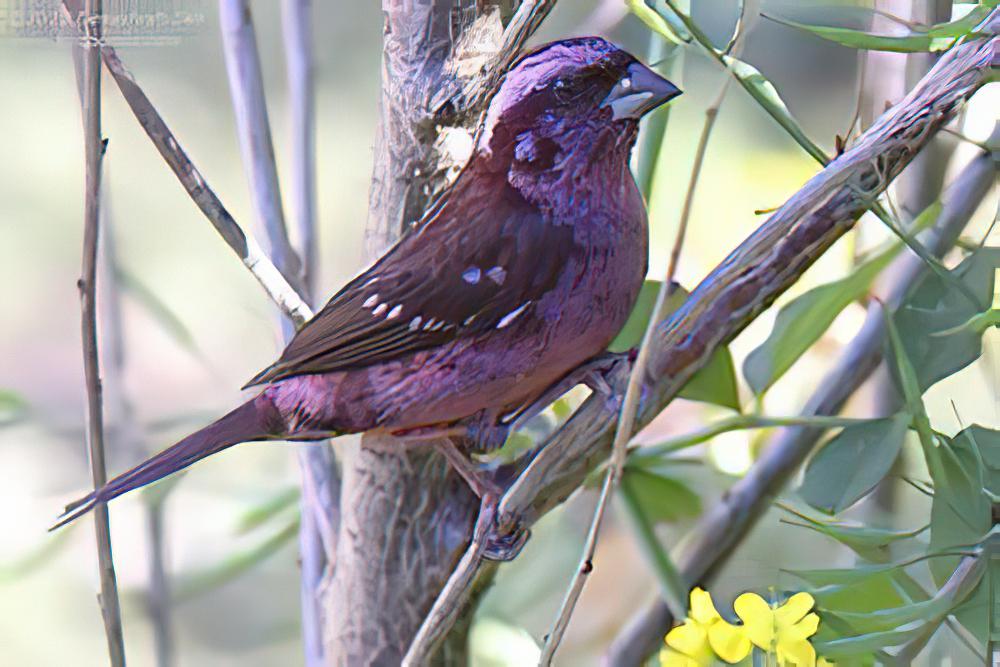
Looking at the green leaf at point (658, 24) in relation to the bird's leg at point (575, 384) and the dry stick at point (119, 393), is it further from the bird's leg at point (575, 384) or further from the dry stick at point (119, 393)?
the dry stick at point (119, 393)

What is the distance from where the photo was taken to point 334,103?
1.76ft

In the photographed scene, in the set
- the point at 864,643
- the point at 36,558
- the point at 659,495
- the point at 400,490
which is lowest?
the point at 864,643

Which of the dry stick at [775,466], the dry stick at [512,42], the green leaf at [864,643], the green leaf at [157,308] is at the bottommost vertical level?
the green leaf at [864,643]

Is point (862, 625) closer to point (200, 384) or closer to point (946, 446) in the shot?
point (946, 446)

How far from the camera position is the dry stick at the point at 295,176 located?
20.6 inches

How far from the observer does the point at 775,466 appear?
1.85 feet

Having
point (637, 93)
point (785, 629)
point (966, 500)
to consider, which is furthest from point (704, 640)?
point (637, 93)

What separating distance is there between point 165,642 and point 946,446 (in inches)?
16.8

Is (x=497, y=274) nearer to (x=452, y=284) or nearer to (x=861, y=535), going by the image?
(x=452, y=284)

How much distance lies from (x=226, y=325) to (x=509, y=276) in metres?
0.17

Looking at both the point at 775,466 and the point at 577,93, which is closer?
the point at 577,93

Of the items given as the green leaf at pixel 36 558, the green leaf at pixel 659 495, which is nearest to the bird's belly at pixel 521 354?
the green leaf at pixel 659 495

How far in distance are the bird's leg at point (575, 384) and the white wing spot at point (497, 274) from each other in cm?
6

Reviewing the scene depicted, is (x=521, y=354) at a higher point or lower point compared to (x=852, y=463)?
higher
